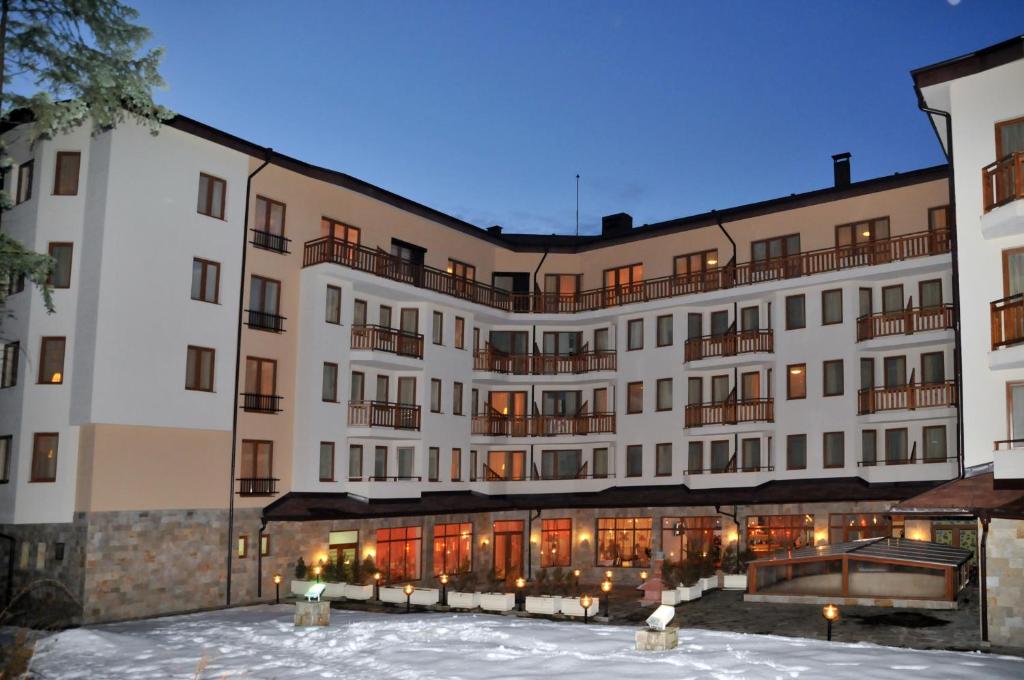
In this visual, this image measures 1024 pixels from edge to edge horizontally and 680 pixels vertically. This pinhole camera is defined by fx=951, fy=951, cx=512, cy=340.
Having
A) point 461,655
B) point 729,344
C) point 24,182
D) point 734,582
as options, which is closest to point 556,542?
point 734,582

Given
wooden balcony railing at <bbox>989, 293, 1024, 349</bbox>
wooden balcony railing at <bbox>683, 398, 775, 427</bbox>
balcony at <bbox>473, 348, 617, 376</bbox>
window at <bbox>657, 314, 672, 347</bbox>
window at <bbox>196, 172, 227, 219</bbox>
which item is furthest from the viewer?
balcony at <bbox>473, 348, 617, 376</bbox>

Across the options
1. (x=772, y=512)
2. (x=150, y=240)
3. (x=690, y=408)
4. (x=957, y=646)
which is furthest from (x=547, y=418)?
(x=957, y=646)

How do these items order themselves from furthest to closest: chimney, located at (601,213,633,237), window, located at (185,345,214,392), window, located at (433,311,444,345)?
chimney, located at (601,213,633,237) < window, located at (433,311,444,345) < window, located at (185,345,214,392)

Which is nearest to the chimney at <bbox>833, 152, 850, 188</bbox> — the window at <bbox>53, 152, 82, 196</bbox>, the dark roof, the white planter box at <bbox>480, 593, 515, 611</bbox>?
the dark roof

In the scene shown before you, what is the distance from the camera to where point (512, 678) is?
18.0 meters

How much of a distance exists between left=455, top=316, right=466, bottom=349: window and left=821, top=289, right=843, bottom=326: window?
15.0 metres

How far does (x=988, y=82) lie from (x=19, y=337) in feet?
93.3

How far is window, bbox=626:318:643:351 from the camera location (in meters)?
42.2

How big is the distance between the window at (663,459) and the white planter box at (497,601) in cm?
1398

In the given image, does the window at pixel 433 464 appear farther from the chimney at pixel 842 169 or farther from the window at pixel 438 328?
the chimney at pixel 842 169

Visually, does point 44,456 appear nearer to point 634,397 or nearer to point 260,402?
point 260,402

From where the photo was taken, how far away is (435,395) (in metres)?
39.9

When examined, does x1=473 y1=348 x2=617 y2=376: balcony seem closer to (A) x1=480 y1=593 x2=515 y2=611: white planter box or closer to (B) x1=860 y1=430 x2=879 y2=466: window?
(B) x1=860 y1=430 x2=879 y2=466: window

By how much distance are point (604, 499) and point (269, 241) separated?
57.6 ft
